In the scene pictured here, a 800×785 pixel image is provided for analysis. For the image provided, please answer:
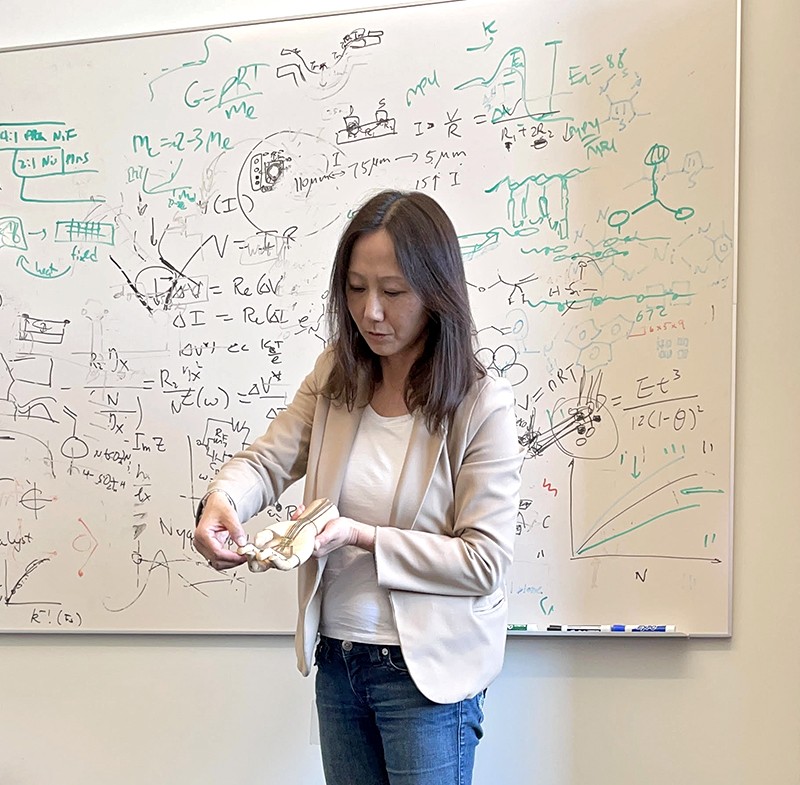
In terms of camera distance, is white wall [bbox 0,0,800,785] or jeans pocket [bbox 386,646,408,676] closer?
jeans pocket [bbox 386,646,408,676]

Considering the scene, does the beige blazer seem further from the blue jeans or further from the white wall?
the white wall

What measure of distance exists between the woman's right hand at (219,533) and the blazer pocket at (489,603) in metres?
0.31

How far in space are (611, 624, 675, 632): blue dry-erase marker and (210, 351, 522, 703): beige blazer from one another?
0.48m

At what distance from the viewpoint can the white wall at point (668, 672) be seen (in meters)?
1.45

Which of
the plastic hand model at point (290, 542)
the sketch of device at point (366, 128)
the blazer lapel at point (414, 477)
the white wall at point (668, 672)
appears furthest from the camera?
the sketch of device at point (366, 128)

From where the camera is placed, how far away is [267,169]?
1615 mm

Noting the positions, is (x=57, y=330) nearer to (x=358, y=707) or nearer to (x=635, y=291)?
(x=358, y=707)

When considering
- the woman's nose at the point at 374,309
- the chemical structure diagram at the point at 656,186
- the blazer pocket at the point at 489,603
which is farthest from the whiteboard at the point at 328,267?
the woman's nose at the point at 374,309

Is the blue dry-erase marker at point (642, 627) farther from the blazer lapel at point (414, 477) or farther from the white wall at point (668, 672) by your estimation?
the blazer lapel at point (414, 477)

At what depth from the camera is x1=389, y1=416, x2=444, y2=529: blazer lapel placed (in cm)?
103

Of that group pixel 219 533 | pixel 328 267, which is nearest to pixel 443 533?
pixel 219 533

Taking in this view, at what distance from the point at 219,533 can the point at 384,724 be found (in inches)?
12.9

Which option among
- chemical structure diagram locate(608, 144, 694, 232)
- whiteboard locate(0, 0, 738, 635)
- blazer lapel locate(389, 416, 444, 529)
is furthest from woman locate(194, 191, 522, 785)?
chemical structure diagram locate(608, 144, 694, 232)

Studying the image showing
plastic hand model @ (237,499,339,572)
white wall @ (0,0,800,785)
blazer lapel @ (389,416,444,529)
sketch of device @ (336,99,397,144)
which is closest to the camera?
plastic hand model @ (237,499,339,572)
